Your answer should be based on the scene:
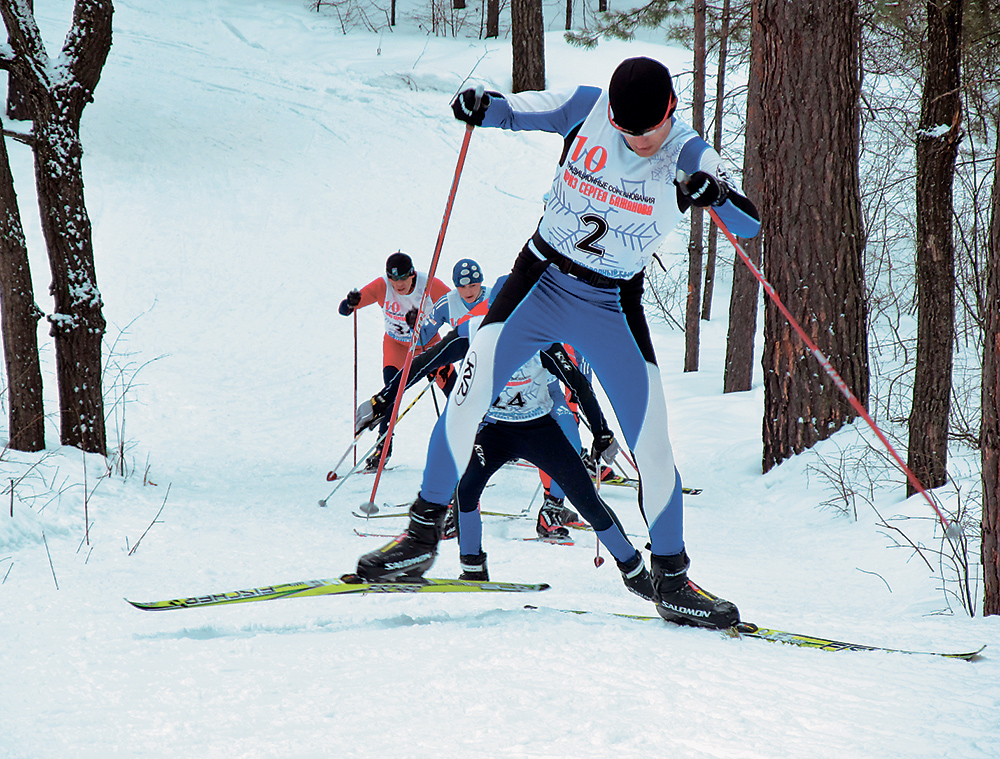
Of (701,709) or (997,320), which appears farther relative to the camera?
(997,320)

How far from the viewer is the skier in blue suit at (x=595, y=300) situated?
2.96 metres

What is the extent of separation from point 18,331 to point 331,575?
3.00 metres

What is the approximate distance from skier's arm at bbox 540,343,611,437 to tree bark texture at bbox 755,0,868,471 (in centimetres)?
265

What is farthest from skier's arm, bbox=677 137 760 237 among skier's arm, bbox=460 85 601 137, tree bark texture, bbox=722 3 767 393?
tree bark texture, bbox=722 3 767 393

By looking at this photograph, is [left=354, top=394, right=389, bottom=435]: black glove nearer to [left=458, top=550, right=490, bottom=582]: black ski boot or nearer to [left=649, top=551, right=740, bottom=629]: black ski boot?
[left=458, top=550, right=490, bottom=582]: black ski boot

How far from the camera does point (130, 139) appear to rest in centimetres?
1562

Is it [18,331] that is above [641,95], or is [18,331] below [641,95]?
below

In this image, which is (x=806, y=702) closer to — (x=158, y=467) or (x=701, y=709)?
(x=701, y=709)

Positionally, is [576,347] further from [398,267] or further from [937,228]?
[398,267]

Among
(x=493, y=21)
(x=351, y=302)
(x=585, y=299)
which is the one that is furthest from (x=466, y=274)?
(x=493, y=21)

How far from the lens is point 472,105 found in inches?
120

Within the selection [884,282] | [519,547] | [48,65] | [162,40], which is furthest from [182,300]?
[884,282]

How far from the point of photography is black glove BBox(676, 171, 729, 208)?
2.77m

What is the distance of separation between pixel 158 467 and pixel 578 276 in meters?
4.94
